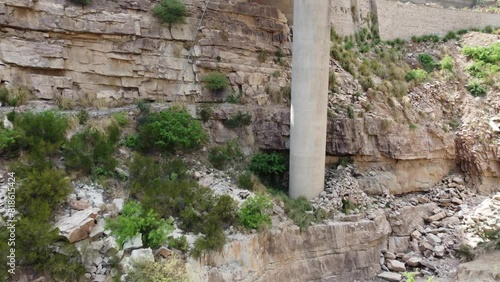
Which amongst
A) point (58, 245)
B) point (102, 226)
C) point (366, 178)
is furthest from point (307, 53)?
point (58, 245)

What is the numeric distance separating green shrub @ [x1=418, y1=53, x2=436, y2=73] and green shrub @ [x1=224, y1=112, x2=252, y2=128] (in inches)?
491

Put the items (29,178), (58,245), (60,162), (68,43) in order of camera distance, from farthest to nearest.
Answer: (68,43) → (60,162) → (29,178) → (58,245)

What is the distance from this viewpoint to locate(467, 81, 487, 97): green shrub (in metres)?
21.5

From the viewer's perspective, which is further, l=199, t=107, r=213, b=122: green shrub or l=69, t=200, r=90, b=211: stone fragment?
l=199, t=107, r=213, b=122: green shrub

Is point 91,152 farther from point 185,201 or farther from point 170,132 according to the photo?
point 185,201

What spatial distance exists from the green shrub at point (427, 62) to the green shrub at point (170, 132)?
15.0 m

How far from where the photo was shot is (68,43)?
1556 cm

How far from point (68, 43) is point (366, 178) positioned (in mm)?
14073

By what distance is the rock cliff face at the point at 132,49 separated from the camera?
14.9 m

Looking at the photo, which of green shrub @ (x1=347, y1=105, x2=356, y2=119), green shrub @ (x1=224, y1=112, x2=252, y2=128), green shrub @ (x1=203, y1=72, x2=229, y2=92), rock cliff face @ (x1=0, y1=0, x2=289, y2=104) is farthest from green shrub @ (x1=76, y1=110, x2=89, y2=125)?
green shrub @ (x1=347, y1=105, x2=356, y2=119)

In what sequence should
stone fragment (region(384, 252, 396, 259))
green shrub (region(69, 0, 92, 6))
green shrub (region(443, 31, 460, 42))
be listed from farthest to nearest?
green shrub (region(443, 31, 460, 42)), green shrub (region(69, 0, 92, 6)), stone fragment (region(384, 252, 396, 259))

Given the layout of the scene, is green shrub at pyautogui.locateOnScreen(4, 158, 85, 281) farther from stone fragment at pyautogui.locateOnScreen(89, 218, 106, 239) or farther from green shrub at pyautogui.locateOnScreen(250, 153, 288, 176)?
green shrub at pyautogui.locateOnScreen(250, 153, 288, 176)

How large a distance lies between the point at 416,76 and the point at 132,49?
49.7 ft

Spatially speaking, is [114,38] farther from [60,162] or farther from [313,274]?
[313,274]
